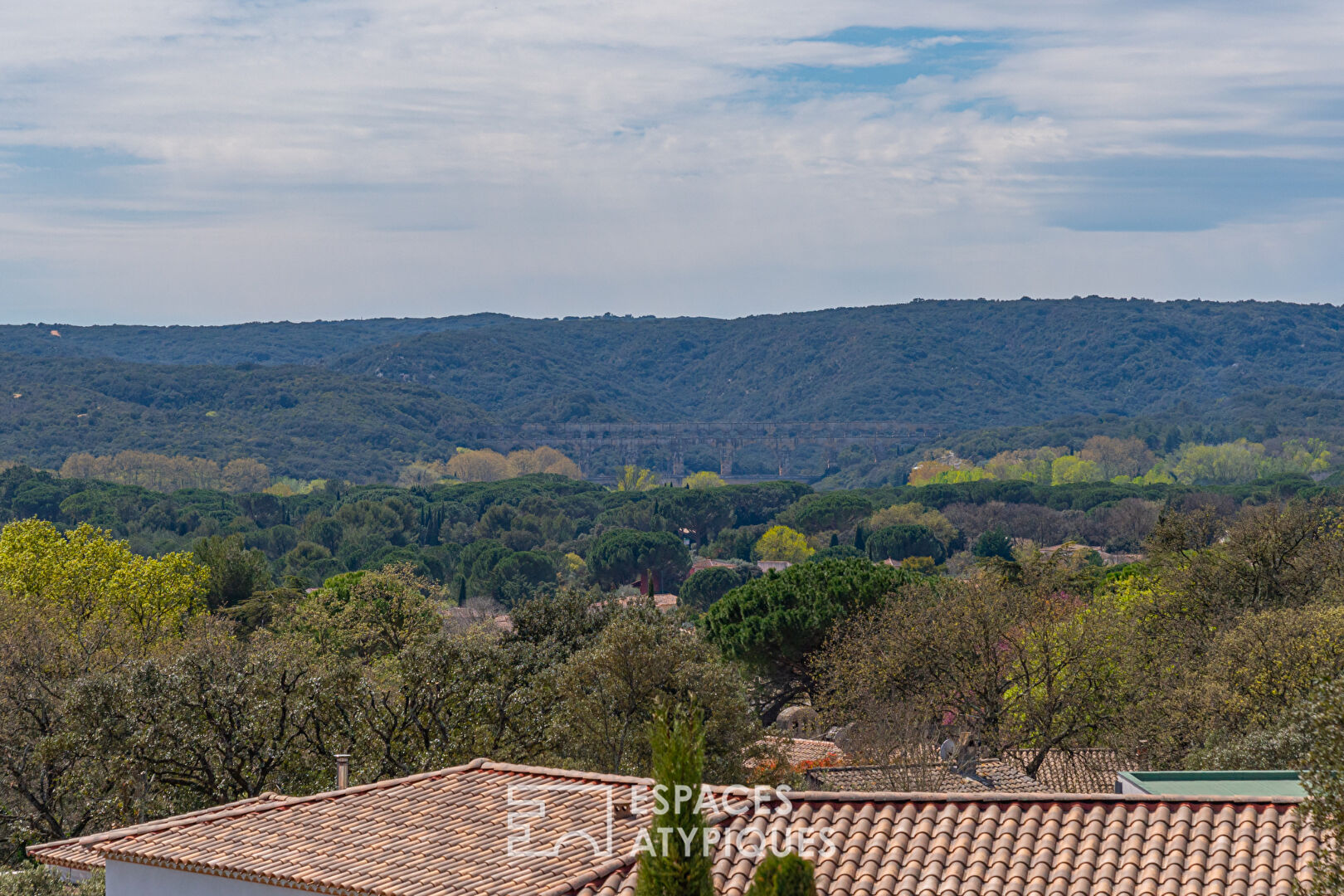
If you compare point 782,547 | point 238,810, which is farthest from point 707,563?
point 238,810

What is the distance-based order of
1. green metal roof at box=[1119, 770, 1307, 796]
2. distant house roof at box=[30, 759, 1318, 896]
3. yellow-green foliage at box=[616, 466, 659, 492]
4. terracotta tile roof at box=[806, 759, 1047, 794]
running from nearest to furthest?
distant house roof at box=[30, 759, 1318, 896], green metal roof at box=[1119, 770, 1307, 796], terracotta tile roof at box=[806, 759, 1047, 794], yellow-green foliage at box=[616, 466, 659, 492]

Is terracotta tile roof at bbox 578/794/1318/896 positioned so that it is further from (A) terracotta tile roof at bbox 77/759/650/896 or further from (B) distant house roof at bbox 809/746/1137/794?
(B) distant house roof at bbox 809/746/1137/794

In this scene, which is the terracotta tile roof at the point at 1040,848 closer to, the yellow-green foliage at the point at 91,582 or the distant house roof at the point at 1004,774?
the distant house roof at the point at 1004,774

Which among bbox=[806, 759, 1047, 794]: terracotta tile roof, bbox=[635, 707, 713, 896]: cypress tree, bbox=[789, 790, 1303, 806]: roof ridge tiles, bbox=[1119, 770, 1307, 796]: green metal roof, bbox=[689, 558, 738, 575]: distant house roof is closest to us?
bbox=[635, 707, 713, 896]: cypress tree

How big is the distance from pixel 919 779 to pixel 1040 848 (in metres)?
11.9

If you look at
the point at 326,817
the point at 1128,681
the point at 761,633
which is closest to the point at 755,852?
the point at 326,817

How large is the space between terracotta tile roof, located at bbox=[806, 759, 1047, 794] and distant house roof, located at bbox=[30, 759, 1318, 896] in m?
10.3

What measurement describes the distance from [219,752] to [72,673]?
6.84m

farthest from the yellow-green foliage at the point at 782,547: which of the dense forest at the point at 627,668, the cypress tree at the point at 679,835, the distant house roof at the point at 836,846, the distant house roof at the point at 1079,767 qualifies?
the cypress tree at the point at 679,835

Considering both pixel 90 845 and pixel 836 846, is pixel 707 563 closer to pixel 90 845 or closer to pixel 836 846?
pixel 90 845

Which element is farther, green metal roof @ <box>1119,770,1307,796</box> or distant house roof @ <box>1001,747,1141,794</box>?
distant house roof @ <box>1001,747,1141,794</box>

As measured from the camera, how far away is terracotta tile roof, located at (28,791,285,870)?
44.8 feet

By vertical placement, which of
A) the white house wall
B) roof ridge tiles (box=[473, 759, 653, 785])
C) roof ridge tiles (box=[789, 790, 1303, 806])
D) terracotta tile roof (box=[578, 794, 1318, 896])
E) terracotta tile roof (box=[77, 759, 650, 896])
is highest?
roof ridge tiles (box=[789, 790, 1303, 806])

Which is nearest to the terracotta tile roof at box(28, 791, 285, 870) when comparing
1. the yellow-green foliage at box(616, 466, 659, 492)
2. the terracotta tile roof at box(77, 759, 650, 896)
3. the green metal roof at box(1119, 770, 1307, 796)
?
the terracotta tile roof at box(77, 759, 650, 896)
